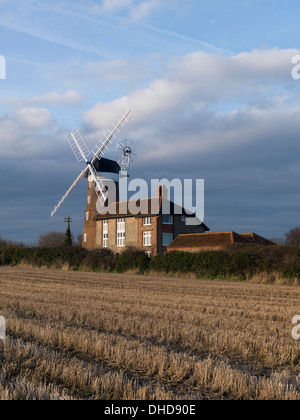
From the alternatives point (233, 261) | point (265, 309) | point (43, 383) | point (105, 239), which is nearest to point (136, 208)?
point (105, 239)

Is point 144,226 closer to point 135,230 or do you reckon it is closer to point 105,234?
point 135,230

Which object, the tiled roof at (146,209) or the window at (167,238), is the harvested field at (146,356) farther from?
the tiled roof at (146,209)

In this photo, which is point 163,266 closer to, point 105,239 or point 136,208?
point 136,208

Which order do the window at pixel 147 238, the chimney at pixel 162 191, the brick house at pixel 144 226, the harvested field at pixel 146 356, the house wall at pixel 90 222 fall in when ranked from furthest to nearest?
the house wall at pixel 90 222 < the chimney at pixel 162 191 < the window at pixel 147 238 < the brick house at pixel 144 226 < the harvested field at pixel 146 356

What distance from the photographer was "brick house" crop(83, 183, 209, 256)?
2180 inches

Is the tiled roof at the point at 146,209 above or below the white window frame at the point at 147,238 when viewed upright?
above

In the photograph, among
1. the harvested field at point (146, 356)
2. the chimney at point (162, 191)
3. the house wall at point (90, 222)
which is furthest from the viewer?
Answer: the house wall at point (90, 222)

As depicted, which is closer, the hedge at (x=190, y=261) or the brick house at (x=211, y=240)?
the hedge at (x=190, y=261)

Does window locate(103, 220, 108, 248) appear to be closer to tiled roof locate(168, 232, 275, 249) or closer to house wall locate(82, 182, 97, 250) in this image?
house wall locate(82, 182, 97, 250)

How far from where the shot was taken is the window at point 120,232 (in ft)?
194

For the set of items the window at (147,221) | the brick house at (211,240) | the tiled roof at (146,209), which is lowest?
the brick house at (211,240)

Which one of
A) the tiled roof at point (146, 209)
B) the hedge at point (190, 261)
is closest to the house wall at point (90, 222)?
the tiled roof at point (146, 209)
